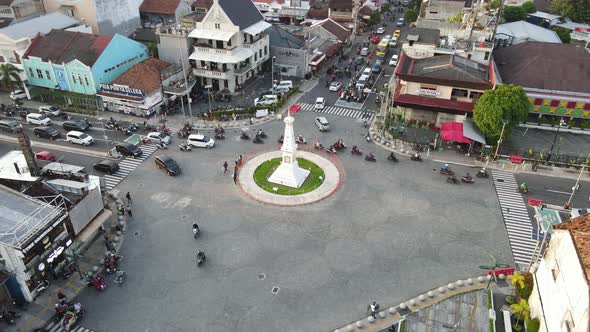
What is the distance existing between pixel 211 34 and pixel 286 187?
116 ft

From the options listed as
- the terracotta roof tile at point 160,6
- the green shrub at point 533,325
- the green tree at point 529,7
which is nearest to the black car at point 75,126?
the terracotta roof tile at point 160,6

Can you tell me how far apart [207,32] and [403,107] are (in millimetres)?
35001

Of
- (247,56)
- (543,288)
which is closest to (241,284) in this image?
(543,288)

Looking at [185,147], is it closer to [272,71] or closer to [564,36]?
[272,71]

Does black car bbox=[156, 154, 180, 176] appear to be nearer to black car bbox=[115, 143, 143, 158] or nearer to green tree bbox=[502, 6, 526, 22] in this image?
black car bbox=[115, 143, 143, 158]

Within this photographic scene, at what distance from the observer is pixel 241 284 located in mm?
36000

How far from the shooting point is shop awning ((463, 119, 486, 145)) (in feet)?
176

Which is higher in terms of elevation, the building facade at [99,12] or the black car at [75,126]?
the building facade at [99,12]

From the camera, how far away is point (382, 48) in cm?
9350

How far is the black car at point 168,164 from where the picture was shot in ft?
167

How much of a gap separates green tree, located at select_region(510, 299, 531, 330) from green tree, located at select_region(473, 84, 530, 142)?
87.2ft

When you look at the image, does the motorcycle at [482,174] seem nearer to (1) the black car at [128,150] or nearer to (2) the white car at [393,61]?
(2) the white car at [393,61]

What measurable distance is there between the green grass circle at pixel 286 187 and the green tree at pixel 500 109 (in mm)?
21765

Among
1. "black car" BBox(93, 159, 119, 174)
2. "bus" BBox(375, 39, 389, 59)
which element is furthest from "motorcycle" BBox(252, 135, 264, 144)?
"bus" BBox(375, 39, 389, 59)
